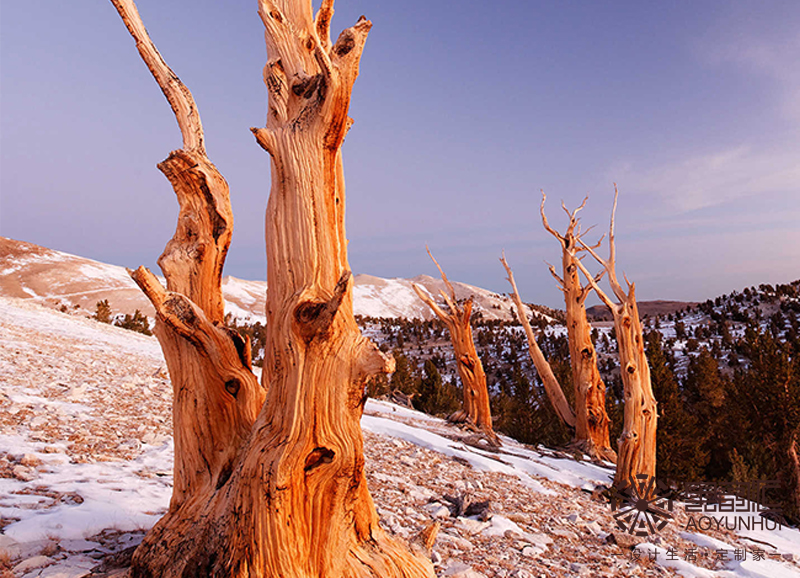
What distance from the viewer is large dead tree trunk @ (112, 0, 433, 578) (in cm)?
194

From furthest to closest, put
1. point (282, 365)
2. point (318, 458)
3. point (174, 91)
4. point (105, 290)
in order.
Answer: point (105, 290)
point (174, 91)
point (282, 365)
point (318, 458)

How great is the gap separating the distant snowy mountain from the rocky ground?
22.5 metres

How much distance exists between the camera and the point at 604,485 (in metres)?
6.50

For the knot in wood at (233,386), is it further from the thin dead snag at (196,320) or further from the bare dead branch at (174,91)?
the bare dead branch at (174,91)

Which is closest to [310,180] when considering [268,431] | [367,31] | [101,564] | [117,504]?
[367,31]

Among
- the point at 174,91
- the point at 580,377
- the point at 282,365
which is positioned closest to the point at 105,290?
the point at 580,377

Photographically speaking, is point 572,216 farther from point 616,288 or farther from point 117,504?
point 117,504

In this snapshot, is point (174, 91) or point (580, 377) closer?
point (174, 91)

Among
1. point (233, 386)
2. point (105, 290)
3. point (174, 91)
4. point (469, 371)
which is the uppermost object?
point (105, 290)

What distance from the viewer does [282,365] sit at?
2.12m

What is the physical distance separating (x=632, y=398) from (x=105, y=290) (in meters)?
37.5

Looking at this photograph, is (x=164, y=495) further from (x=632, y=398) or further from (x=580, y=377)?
(x=580, y=377)

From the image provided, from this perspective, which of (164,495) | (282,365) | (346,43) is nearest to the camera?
(282,365)

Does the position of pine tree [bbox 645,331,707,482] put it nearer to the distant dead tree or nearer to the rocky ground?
the distant dead tree
